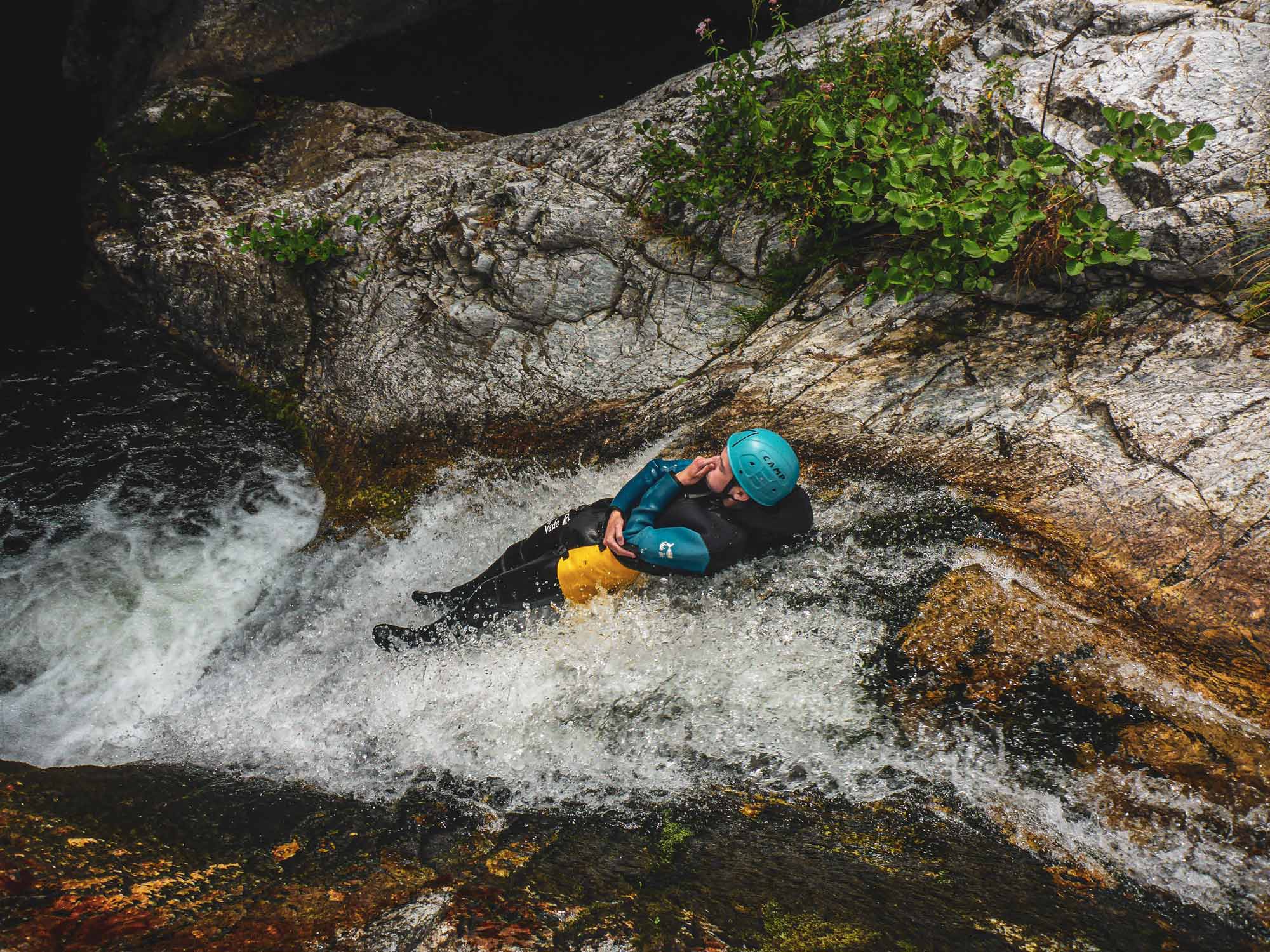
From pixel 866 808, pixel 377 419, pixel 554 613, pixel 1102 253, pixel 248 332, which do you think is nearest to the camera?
pixel 866 808

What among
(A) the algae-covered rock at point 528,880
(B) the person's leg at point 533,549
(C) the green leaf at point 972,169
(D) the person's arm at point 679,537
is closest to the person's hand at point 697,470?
(D) the person's arm at point 679,537

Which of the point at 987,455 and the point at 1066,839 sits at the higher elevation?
the point at 987,455

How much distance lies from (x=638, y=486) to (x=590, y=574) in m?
0.57

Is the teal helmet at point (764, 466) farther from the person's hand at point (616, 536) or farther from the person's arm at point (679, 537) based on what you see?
the person's hand at point (616, 536)

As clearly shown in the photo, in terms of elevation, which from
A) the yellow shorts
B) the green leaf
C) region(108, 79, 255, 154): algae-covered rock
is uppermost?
region(108, 79, 255, 154): algae-covered rock

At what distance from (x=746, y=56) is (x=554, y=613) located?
14.1 feet

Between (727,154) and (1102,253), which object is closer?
(1102,253)

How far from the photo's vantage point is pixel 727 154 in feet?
17.8

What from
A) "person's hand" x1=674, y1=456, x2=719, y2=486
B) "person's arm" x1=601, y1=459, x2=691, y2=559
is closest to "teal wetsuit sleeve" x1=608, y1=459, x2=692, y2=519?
"person's arm" x1=601, y1=459, x2=691, y2=559

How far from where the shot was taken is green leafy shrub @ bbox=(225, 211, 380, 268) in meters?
6.07

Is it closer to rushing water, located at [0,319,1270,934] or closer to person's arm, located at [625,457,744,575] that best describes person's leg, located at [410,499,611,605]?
rushing water, located at [0,319,1270,934]

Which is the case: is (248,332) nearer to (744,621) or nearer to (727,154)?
(727,154)

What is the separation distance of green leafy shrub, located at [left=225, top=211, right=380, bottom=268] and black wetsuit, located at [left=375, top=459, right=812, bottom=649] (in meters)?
3.26

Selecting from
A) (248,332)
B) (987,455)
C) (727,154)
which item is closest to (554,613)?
(987,455)
